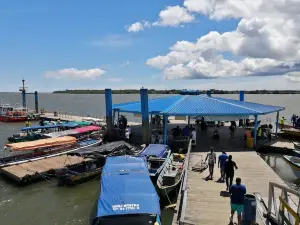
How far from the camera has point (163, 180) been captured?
686 inches

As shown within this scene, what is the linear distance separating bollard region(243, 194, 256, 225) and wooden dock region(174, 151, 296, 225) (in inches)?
34.9

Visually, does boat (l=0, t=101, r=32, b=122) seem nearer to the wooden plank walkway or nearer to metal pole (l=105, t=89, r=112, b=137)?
metal pole (l=105, t=89, r=112, b=137)

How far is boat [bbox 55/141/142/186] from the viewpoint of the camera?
2011 cm

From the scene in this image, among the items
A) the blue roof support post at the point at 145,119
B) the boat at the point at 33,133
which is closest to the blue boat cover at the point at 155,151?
the blue roof support post at the point at 145,119

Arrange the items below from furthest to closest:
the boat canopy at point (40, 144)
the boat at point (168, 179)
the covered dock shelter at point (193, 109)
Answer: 1. the covered dock shelter at point (193, 109)
2. the boat canopy at point (40, 144)
3. the boat at point (168, 179)

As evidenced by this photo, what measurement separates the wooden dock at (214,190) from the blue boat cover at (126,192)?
1382 millimetres

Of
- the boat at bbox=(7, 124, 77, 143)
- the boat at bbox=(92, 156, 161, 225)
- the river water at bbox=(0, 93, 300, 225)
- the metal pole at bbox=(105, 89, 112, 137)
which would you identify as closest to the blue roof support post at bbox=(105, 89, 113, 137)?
A: the metal pole at bbox=(105, 89, 112, 137)

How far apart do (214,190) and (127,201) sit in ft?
16.2

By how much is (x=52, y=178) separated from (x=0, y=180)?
12.3ft

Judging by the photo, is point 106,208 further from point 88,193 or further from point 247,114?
point 247,114

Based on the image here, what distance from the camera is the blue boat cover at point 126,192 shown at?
11467mm

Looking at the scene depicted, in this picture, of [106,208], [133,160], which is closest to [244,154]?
[133,160]

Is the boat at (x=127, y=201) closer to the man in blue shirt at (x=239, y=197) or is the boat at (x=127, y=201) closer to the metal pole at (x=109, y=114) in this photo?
the man in blue shirt at (x=239, y=197)

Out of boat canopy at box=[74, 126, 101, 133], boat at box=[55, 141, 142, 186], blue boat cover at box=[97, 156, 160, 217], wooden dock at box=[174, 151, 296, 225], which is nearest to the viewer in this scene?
blue boat cover at box=[97, 156, 160, 217]
